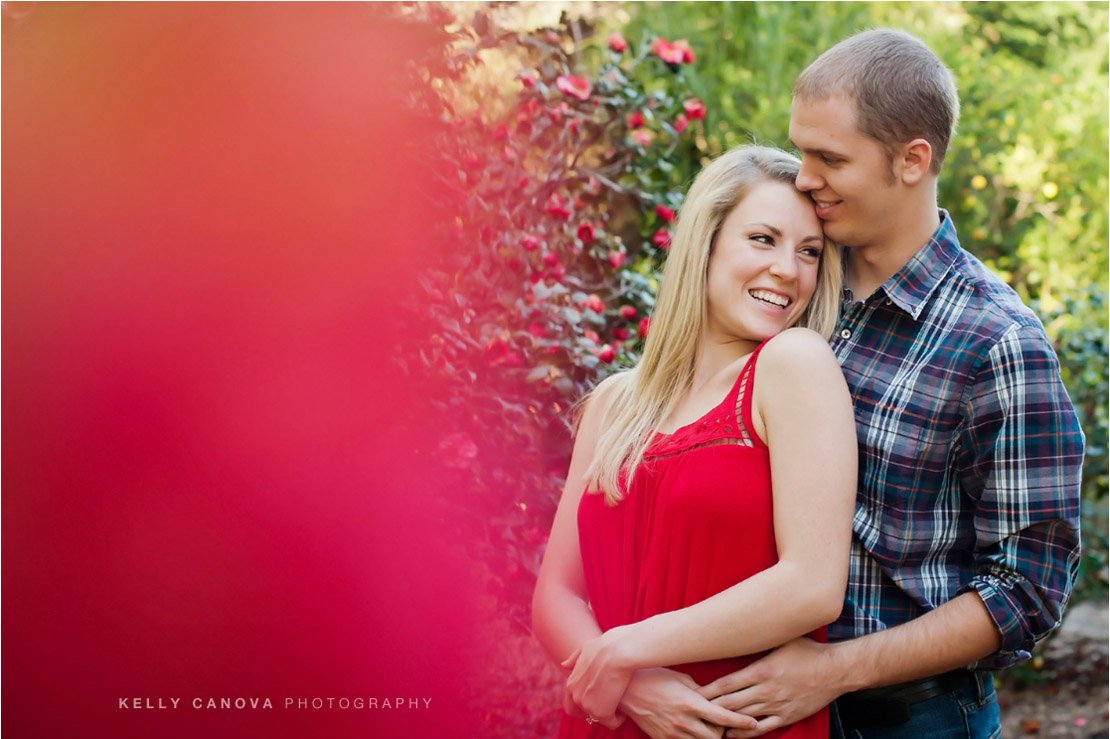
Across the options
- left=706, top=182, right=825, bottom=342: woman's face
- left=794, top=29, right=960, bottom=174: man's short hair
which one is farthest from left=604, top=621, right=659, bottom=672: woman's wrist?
left=794, top=29, right=960, bottom=174: man's short hair

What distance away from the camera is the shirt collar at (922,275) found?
69.2 inches

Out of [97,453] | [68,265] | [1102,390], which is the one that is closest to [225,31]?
[68,265]

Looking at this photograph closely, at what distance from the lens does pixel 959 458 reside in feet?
5.47

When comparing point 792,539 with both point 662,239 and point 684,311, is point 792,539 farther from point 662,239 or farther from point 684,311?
point 662,239

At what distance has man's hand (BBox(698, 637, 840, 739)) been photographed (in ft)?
5.27

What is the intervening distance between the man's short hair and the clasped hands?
0.96 m

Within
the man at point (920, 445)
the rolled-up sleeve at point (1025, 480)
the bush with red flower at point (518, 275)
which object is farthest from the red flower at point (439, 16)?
the rolled-up sleeve at point (1025, 480)

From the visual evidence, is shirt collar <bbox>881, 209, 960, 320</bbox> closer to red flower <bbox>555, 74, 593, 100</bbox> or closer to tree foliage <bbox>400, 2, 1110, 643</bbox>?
tree foliage <bbox>400, 2, 1110, 643</bbox>

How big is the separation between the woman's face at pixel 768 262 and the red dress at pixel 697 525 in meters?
0.17

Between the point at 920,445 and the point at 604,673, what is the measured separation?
2.25 feet

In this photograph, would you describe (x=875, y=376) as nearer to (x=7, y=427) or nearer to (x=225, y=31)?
(x=225, y=31)

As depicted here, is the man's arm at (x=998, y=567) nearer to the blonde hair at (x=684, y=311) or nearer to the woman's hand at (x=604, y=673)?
the woman's hand at (x=604, y=673)

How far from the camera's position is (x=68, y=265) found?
277 cm

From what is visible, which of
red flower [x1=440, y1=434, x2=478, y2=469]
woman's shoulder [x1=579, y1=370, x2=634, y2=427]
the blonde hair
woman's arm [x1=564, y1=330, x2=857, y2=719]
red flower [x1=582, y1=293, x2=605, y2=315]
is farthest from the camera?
red flower [x1=582, y1=293, x2=605, y2=315]
